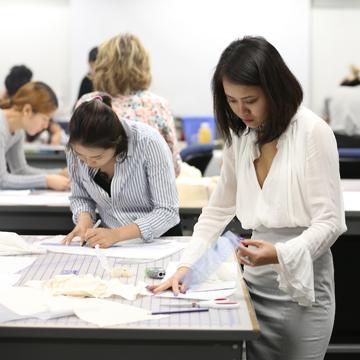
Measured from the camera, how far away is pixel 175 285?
1.89 meters

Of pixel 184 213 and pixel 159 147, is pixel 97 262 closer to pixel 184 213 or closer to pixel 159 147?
pixel 159 147

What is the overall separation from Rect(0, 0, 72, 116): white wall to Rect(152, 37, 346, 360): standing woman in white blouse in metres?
5.06

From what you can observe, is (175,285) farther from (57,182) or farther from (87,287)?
(57,182)

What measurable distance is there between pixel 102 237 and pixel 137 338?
801mm

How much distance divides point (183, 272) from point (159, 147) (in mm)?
675

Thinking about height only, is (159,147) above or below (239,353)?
above

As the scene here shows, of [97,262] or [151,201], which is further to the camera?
[151,201]

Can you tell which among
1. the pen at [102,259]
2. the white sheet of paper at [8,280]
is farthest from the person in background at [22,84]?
the white sheet of paper at [8,280]

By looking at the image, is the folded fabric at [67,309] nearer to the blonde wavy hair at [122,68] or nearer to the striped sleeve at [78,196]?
the striped sleeve at [78,196]

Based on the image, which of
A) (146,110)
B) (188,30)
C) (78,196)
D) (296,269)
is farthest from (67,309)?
(188,30)


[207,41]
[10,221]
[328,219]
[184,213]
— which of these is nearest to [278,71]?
[328,219]

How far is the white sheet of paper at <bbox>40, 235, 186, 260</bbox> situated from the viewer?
7.57 feet

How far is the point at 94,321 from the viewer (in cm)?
165

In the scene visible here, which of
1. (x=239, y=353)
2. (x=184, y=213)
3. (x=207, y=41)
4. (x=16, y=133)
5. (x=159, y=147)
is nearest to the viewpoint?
(x=239, y=353)
